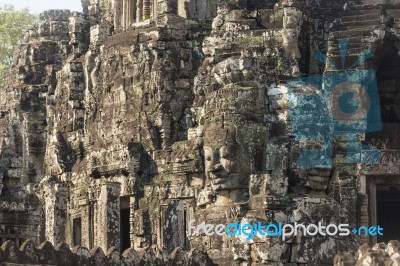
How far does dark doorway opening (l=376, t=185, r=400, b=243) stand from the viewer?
175 ft

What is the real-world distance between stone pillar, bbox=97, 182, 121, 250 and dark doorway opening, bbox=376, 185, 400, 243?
667cm

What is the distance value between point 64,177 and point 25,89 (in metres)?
7.51

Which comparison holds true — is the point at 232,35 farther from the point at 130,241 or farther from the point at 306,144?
the point at 306,144

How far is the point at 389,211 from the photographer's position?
179 ft

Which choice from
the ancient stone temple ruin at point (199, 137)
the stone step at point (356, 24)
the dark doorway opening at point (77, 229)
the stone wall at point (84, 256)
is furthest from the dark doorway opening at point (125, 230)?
the stone wall at point (84, 256)

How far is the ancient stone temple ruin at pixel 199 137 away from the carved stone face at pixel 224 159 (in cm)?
3

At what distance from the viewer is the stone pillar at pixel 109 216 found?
172ft

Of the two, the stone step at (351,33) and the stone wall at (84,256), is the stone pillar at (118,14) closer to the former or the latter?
the stone step at (351,33)

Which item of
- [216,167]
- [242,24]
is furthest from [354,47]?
[216,167]

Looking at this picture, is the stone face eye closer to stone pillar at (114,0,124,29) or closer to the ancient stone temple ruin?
the ancient stone temple ruin

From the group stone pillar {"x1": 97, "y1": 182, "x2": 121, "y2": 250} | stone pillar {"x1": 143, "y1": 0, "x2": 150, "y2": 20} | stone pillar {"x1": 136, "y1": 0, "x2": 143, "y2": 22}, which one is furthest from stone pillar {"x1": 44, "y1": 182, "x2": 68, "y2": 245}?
stone pillar {"x1": 143, "y1": 0, "x2": 150, "y2": 20}

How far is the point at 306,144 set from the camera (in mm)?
44312

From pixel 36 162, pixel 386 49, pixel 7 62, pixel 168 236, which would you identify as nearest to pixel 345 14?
pixel 386 49

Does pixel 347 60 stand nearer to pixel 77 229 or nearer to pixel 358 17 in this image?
pixel 358 17
